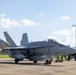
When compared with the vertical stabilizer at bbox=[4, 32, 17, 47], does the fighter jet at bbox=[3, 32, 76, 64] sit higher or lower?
lower

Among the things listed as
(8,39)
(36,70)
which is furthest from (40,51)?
(36,70)

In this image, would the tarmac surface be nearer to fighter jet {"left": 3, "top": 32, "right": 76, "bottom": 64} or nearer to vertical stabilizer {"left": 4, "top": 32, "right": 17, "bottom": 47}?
fighter jet {"left": 3, "top": 32, "right": 76, "bottom": 64}

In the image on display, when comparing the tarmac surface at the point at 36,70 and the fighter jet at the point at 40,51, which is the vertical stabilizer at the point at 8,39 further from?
the tarmac surface at the point at 36,70

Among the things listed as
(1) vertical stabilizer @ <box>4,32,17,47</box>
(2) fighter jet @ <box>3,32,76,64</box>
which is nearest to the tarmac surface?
(2) fighter jet @ <box>3,32,76,64</box>

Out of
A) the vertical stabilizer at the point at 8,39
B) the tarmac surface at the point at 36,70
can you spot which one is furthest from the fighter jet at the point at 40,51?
the vertical stabilizer at the point at 8,39

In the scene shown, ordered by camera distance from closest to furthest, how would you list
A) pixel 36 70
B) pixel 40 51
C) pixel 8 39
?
1. pixel 36 70
2. pixel 40 51
3. pixel 8 39

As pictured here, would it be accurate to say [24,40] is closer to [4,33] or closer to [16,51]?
[4,33]

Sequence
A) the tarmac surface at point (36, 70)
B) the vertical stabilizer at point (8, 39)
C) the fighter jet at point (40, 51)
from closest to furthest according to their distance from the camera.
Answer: the tarmac surface at point (36, 70) → the fighter jet at point (40, 51) → the vertical stabilizer at point (8, 39)

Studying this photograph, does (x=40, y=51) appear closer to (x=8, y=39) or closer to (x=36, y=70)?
(x=8, y=39)

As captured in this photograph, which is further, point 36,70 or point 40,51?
point 40,51

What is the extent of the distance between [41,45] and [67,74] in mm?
13977

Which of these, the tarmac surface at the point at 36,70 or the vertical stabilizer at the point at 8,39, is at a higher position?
the vertical stabilizer at the point at 8,39

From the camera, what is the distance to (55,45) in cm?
2772

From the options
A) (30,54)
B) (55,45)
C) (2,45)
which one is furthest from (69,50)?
(2,45)
